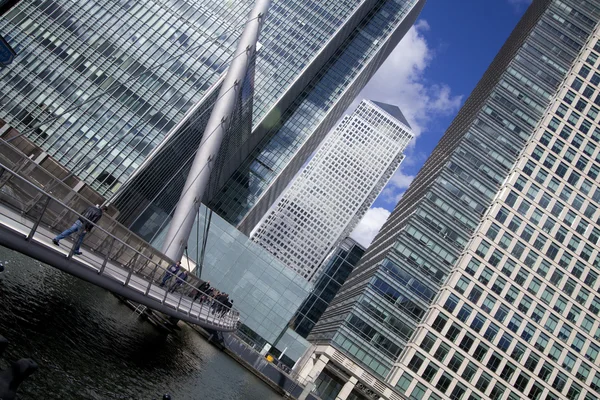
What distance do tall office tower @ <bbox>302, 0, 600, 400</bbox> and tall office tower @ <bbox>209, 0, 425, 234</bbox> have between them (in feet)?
154

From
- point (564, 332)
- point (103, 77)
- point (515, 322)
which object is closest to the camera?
point (515, 322)

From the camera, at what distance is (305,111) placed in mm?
124500

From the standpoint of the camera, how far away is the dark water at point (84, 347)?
11.6m

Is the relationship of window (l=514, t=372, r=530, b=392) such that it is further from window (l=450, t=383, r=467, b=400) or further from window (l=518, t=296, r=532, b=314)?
window (l=518, t=296, r=532, b=314)

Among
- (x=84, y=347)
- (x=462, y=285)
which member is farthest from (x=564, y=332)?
(x=84, y=347)

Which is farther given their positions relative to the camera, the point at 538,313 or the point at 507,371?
the point at 538,313

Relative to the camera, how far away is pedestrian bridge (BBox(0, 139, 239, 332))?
9289 mm

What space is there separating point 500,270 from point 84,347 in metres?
59.6

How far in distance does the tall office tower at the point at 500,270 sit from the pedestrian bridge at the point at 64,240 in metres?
46.8

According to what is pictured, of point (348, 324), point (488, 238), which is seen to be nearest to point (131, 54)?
point (348, 324)

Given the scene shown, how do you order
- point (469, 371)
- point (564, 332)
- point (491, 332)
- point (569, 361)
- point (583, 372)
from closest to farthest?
point (469, 371)
point (583, 372)
point (569, 361)
point (491, 332)
point (564, 332)

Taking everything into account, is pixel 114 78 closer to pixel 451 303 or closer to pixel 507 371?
pixel 451 303

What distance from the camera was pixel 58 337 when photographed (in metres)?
13.7

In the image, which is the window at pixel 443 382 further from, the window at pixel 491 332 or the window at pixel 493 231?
the window at pixel 493 231
